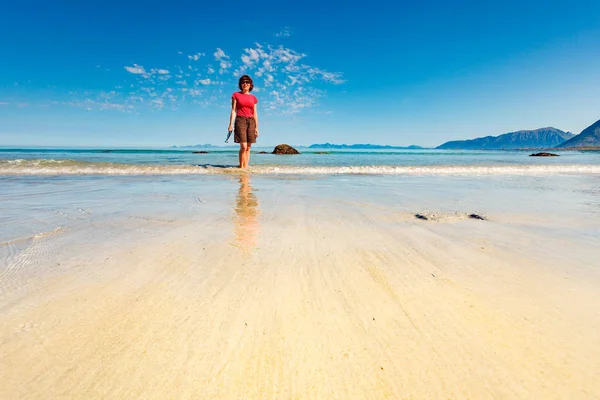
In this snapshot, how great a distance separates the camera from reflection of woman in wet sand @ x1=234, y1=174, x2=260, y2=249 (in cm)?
247

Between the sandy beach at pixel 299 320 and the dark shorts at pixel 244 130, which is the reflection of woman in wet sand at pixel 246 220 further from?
the dark shorts at pixel 244 130

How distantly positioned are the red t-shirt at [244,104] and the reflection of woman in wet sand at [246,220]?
4284mm

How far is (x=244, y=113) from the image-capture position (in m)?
8.34

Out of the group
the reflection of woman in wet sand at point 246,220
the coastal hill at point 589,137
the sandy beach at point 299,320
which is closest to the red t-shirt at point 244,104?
the reflection of woman in wet sand at point 246,220

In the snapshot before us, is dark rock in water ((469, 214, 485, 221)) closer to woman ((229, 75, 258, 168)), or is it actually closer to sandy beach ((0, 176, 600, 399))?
sandy beach ((0, 176, 600, 399))

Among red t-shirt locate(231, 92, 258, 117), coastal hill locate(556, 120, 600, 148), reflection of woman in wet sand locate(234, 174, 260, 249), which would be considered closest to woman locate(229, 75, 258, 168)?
red t-shirt locate(231, 92, 258, 117)

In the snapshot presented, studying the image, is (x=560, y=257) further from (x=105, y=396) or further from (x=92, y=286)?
(x=92, y=286)

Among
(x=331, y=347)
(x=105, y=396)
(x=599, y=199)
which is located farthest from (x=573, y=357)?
(x=599, y=199)

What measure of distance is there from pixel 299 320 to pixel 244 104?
7744mm

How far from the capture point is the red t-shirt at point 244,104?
321 inches

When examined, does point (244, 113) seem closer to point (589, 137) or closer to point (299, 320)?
point (299, 320)

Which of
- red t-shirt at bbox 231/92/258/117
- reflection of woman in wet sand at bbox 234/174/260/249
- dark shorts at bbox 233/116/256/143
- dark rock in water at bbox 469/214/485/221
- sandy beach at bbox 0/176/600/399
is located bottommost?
sandy beach at bbox 0/176/600/399

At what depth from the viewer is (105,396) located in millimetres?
933

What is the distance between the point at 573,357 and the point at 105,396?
1.63 m
